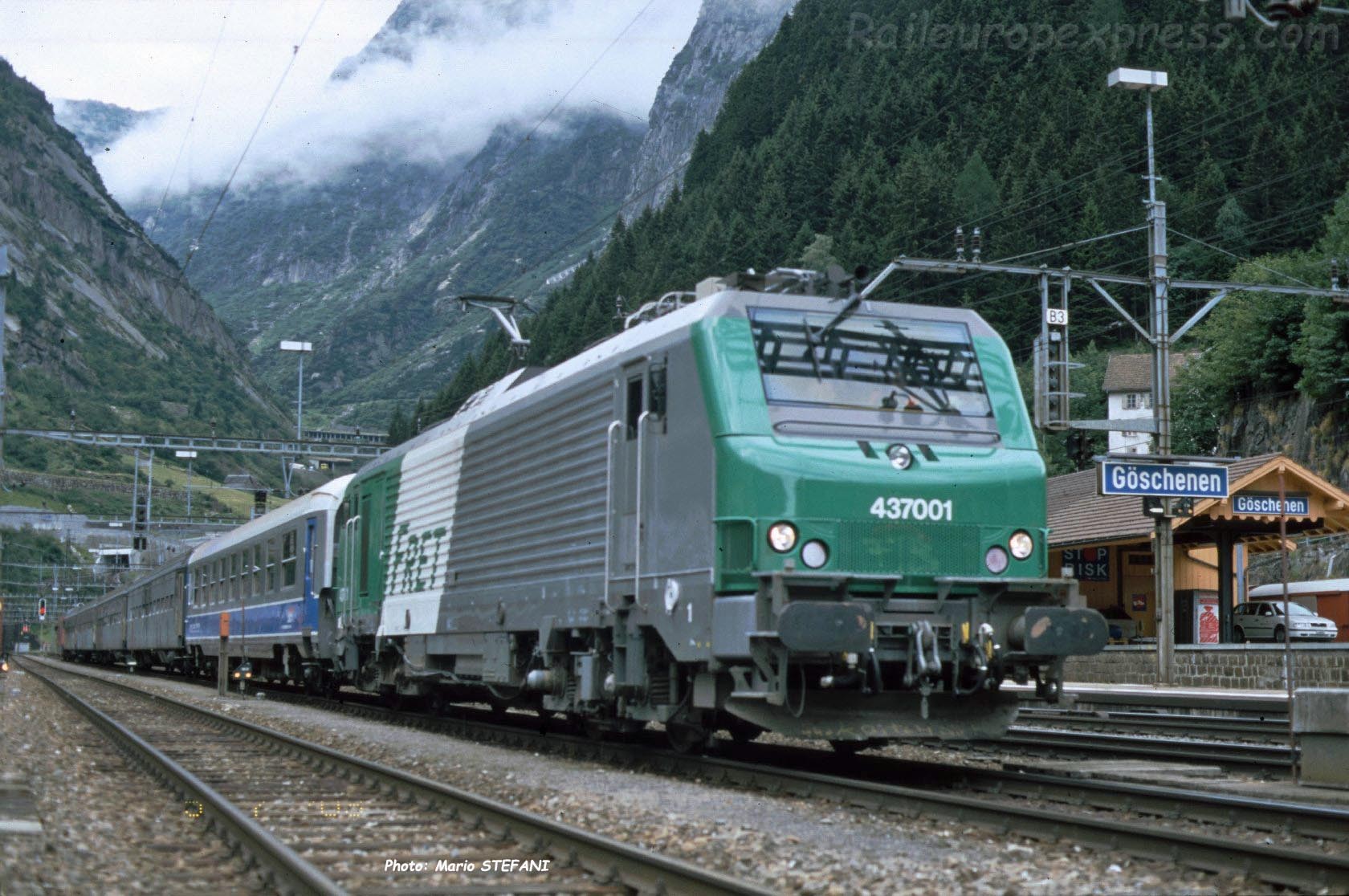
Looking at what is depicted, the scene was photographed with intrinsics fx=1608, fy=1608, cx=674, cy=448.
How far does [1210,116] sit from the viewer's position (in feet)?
292

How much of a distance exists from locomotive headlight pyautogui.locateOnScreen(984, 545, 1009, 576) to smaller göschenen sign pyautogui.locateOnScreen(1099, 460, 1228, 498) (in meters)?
11.4

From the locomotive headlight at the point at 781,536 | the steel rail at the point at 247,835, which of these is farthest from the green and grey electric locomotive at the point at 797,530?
the steel rail at the point at 247,835

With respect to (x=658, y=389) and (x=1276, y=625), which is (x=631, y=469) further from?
(x=1276, y=625)

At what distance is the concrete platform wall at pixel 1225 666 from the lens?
22375 millimetres

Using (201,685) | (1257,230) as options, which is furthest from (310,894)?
(1257,230)

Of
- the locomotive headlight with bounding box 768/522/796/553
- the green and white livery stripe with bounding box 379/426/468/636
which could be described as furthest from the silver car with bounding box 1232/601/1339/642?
the locomotive headlight with bounding box 768/522/796/553

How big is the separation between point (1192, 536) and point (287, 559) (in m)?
17.4

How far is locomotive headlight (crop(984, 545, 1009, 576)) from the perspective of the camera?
1162 cm

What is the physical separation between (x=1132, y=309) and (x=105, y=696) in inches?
2726

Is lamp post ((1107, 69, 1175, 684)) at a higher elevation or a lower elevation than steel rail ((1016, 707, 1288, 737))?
higher

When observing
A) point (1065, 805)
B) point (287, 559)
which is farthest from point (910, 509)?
point (287, 559)

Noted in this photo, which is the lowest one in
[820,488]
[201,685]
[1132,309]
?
[201,685]

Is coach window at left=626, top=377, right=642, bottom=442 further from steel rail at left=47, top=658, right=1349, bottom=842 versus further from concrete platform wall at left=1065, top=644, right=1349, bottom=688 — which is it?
concrete platform wall at left=1065, top=644, right=1349, bottom=688

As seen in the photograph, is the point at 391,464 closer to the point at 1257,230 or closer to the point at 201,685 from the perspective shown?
the point at 201,685
